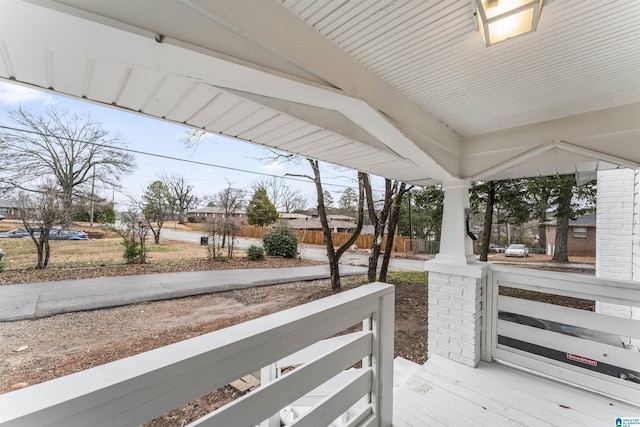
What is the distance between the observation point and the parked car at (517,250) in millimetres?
4922

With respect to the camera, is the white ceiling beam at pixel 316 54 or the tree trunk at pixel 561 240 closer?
the white ceiling beam at pixel 316 54

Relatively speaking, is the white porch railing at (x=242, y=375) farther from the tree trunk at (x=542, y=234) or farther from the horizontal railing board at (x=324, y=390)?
the tree trunk at (x=542, y=234)

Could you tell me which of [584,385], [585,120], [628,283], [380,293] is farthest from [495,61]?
[584,385]

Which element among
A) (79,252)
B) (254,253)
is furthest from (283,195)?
(79,252)

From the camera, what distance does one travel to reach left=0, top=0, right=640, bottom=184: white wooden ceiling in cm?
69

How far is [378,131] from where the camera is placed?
1419 mm

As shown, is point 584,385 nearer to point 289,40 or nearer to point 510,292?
point 289,40

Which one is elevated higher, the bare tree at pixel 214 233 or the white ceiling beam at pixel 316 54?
the white ceiling beam at pixel 316 54

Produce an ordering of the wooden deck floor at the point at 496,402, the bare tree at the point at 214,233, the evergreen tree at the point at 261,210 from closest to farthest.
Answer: the wooden deck floor at the point at 496,402 → the bare tree at the point at 214,233 → the evergreen tree at the point at 261,210

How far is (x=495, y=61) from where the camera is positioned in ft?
3.71

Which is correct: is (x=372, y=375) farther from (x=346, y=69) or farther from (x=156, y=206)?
(x=156, y=206)

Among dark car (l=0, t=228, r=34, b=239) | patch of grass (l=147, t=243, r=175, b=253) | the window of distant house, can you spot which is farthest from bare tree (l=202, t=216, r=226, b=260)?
the window of distant house

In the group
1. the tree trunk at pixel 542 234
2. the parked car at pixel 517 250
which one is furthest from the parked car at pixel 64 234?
the tree trunk at pixel 542 234

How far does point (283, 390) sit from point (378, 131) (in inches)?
47.9
